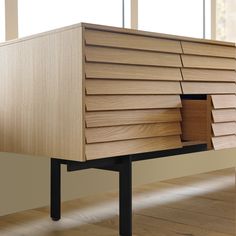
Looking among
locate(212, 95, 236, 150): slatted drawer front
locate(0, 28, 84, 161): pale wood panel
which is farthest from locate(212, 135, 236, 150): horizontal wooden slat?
locate(0, 28, 84, 161): pale wood panel

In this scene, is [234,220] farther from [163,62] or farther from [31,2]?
[31,2]

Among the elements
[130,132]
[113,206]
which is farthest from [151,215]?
[130,132]

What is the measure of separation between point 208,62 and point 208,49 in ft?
0.16

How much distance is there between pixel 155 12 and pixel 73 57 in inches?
58.9

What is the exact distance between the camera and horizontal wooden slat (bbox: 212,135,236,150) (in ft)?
5.71

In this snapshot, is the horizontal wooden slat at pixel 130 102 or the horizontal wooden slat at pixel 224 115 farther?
the horizontal wooden slat at pixel 224 115

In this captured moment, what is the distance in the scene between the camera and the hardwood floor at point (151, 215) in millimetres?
1824

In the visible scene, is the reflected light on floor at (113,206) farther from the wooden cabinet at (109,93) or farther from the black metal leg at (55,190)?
the wooden cabinet at (109,93)

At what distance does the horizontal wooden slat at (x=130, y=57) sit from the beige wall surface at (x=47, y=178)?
2.68 feet

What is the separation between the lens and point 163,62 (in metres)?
→ 1.64

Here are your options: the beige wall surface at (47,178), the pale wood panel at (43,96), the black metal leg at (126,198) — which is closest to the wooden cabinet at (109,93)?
the pale wood panel at (43,96)

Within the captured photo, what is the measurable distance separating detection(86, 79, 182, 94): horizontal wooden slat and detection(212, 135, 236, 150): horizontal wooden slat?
0.22 m

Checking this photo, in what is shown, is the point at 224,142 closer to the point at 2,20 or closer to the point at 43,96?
the point at 43,96

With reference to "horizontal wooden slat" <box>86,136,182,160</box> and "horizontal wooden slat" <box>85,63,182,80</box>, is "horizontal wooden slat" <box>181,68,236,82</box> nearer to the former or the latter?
"horizontal wooden slat" <box>85,63,182,80</box>
